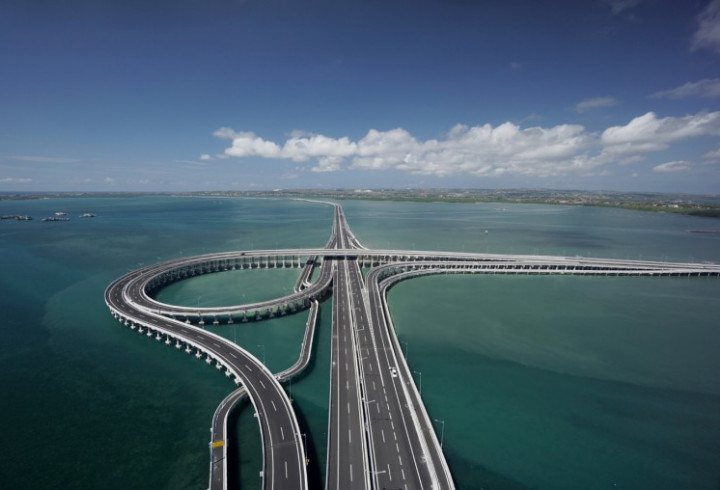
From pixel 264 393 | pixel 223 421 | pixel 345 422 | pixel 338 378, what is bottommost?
pixel 223 421

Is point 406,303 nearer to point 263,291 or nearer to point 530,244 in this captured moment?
point 263,291

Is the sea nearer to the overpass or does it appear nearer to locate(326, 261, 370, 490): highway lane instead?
the overpass

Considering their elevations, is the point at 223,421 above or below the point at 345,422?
below

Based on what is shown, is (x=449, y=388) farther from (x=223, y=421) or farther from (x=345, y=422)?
(x=223, y=421)

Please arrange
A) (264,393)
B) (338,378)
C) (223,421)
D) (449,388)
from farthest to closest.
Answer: (449,388) → (338,378) → (264,393) → (223,421)

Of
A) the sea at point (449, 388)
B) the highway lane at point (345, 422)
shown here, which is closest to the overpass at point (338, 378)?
the highway lane at point (345, 422)

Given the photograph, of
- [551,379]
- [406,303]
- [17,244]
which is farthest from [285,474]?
[17,244]

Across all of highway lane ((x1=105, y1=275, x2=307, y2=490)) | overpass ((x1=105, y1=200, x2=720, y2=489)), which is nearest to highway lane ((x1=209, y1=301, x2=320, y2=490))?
overpass ((x1=105, y1=200, x2=720, y2=489))

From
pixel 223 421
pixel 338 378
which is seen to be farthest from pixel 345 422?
pixel 223 421

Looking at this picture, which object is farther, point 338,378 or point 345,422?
point 338,378
